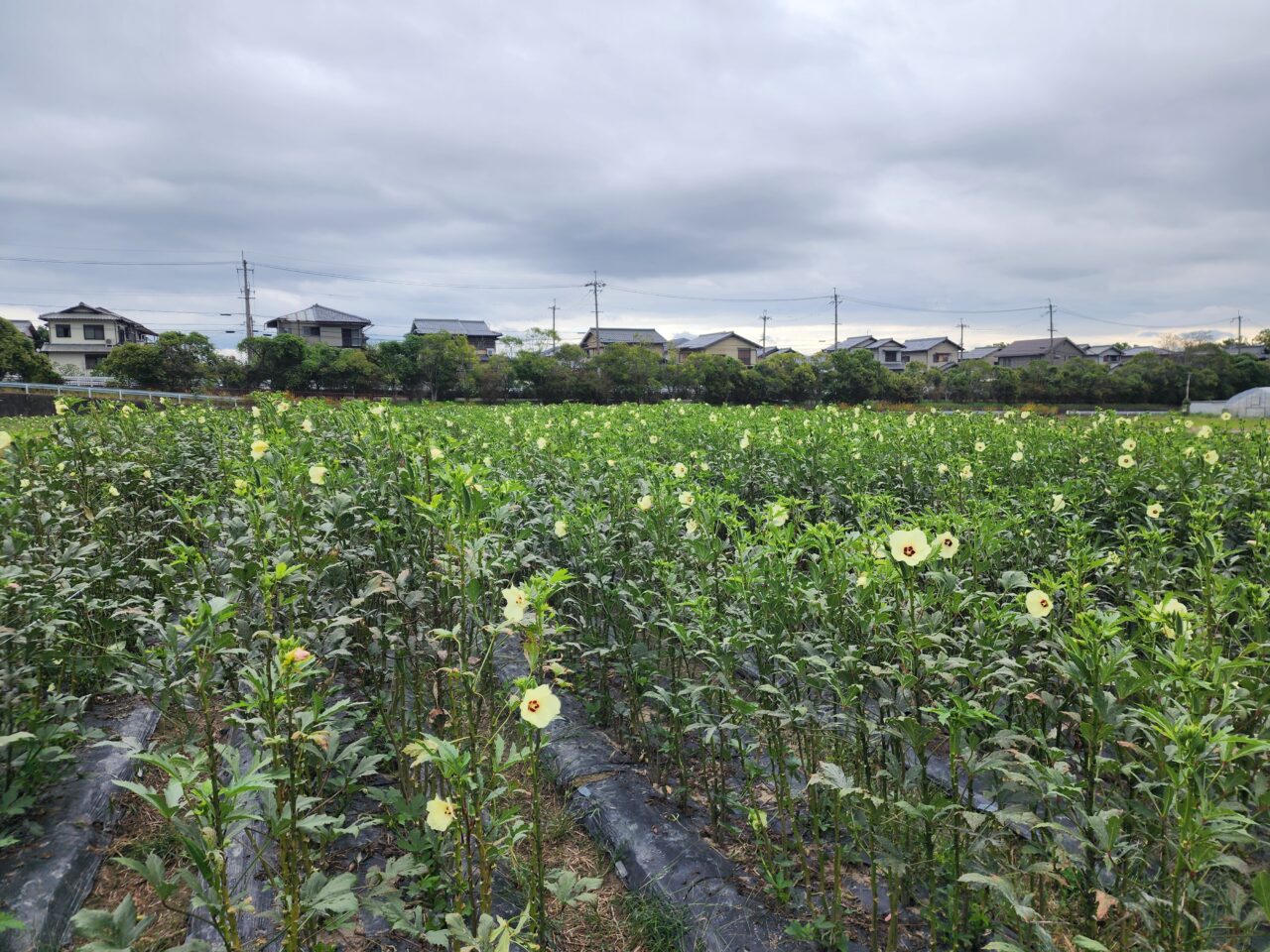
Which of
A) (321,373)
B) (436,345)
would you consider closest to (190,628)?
(436,345)

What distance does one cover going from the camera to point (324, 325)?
4503cm

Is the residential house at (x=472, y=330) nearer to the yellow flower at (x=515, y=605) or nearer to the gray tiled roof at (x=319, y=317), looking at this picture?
the gray tiled roof at (x=319, y=317)

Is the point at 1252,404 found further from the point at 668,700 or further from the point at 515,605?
the point at 515,605

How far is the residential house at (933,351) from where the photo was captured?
60812 millimetres

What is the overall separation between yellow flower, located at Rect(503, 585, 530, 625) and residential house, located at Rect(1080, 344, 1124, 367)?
67005mm

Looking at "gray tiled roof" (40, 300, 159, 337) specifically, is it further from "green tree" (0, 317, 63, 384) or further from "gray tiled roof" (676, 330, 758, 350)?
"gray tiled roof" (676, 330, 758, 350)

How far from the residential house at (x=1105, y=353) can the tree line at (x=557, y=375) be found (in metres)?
29.2

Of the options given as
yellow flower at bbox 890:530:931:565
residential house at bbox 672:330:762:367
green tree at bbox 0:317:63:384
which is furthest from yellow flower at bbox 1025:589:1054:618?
residential house at bbox 672:330:762:367

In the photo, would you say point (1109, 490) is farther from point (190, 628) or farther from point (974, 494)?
point (190, 628)

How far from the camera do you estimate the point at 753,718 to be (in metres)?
2.36

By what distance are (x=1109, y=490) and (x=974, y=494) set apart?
0.90 metres

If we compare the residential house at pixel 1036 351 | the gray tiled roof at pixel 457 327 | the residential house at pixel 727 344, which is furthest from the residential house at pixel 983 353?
the gray tiled roof at pixel 457 327

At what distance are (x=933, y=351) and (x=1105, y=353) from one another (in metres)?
13.8

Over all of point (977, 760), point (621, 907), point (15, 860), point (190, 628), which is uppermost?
point (190, 628)
